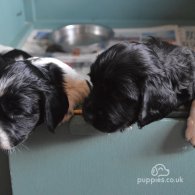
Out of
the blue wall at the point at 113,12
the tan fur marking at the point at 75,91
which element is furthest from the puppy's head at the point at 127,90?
the blue wall at the point at 113,12

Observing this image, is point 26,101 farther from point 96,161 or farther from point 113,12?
point 113,12

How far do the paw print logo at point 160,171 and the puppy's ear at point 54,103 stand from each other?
0.34 meters

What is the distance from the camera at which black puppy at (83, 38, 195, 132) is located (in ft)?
3.38

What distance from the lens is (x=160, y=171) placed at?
1190mm

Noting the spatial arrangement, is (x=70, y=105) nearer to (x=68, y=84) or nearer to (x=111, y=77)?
(x=68, y=84)

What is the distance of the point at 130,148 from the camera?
1155mm

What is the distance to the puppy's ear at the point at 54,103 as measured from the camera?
42.3 inches

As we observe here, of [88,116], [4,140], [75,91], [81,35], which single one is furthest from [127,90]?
[81,35]

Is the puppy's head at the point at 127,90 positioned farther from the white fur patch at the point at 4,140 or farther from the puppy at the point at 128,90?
the white fur patch at the point at 4,140

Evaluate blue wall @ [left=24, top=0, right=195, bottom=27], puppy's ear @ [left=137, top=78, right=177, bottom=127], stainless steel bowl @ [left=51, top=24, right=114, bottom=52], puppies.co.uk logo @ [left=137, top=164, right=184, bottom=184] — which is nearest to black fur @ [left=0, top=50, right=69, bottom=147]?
puppy's ear @ [left=137, top=78, right=177, bottom=127]

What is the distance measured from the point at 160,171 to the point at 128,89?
323mm

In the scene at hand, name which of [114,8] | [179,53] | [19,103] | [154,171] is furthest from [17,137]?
[114,8]

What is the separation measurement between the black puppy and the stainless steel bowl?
3.74 ft

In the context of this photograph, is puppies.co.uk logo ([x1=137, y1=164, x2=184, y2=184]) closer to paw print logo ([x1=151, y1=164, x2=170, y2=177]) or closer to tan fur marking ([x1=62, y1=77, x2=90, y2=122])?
paw print logo ([x1=151, y1=164, x2=170, y2=177])
